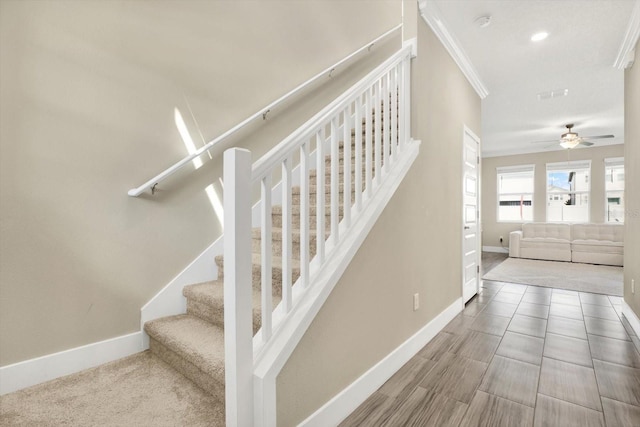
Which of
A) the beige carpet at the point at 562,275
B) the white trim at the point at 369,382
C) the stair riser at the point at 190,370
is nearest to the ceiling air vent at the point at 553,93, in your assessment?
the beige carpet at the point at 562,275

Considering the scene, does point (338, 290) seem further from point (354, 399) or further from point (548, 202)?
point (548, 202)

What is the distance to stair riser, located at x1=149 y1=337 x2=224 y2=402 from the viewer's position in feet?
4.46

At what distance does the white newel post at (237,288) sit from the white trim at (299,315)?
0.05 metres

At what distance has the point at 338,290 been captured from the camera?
1523 millimetres

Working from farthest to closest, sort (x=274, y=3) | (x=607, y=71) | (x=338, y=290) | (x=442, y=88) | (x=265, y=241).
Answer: (x=607, y=71) → (x=442, y=88) → (x=274, y=3) → (x=338, y=290) → (x=265, y=241)

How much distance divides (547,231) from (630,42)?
17.5 ft

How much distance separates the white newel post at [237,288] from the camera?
1.08m

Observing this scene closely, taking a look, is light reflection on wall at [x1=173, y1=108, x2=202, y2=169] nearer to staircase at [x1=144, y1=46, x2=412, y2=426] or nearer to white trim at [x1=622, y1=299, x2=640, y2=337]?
staircase at [x1=144, y1=46, x2=412, y2=426]

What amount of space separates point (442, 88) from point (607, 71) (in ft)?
7.84

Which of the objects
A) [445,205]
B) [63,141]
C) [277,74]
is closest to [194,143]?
[63,141]

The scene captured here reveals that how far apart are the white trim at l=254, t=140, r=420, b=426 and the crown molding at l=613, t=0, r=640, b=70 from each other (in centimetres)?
273

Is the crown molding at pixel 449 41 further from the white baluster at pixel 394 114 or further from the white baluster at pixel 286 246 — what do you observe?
the white baluster at pixel 286 246

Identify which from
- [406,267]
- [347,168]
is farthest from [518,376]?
[347,168]

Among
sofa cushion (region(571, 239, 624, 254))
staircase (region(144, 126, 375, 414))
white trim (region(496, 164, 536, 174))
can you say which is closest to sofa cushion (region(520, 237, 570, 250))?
sofa cushion (region(571, 239, 624, 254))
